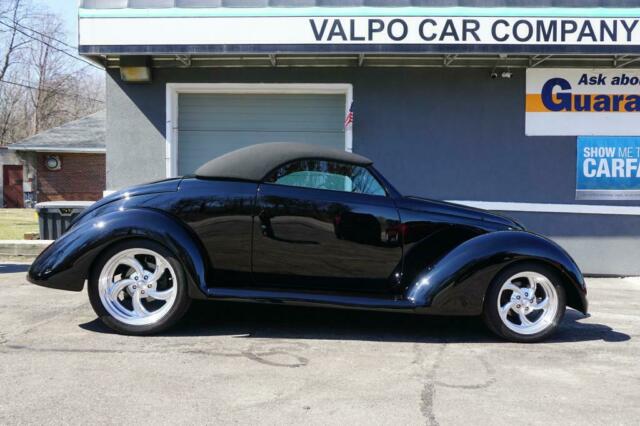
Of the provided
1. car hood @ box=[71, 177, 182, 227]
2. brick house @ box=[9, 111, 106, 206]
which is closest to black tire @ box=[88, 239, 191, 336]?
car hood @ box=[71, 177, 182, 227]

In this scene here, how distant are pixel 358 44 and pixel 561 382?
16.2ft

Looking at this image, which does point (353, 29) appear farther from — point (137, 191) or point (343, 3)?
point (137, 191)

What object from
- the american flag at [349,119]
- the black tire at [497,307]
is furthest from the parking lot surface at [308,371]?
the american flag at [349,119]

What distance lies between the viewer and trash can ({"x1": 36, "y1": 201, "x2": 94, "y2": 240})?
9109 millimetres

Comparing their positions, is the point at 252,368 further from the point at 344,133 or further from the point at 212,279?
the point at 344,133

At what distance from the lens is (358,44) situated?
7246 mm

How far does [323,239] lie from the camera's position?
4430 mm

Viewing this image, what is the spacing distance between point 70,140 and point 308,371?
24.2m

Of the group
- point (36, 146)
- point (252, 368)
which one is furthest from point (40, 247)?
point (36, 146)

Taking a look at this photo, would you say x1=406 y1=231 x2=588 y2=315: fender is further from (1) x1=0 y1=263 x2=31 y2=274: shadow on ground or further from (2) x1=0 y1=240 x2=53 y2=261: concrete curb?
(2) x1=0 y1=240 x2=53 y2=261: concrete curb

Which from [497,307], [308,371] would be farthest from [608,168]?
[308,371]

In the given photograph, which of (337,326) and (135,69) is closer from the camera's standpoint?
(337,326)

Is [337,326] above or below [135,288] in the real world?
below

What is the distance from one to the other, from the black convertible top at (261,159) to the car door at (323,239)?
0.11m
